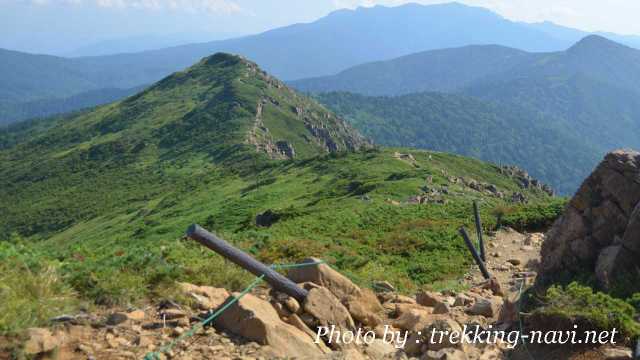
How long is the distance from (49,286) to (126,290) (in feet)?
4.72

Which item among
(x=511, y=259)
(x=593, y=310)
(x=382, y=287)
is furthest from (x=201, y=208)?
(x=593, y=310)

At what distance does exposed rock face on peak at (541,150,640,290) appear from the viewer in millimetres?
11961

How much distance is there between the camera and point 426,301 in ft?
48.1

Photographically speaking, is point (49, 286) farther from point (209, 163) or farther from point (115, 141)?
point (115, 141)

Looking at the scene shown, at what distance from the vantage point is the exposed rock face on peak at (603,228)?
12.0m

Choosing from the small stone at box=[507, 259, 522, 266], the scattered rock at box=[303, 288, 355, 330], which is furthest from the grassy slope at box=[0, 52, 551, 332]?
the scattered rock at box=[303, 288, 355, 330]

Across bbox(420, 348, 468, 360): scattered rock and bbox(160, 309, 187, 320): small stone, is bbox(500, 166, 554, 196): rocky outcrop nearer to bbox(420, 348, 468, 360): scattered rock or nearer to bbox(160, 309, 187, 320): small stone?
bbox(420, 348, 468, 360): scattered rock

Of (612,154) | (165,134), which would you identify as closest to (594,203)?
(612,154)

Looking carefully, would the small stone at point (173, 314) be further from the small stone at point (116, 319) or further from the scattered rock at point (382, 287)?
the scattered rock at point (382, 287)

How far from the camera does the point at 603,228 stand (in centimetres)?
1332

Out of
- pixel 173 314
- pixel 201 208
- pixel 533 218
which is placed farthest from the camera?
pixel 201 208

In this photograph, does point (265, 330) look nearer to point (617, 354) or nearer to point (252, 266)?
point (252, 266)

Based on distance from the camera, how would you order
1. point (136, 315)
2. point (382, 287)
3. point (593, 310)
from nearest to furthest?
1. point (136, 315)
2. point (593, 310)
3. point (382, 287)

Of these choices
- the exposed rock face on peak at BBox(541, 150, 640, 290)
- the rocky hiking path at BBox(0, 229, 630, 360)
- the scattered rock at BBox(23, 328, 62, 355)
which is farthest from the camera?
the exposed rock face on peak at BBox(541, 150, 640, 290)
